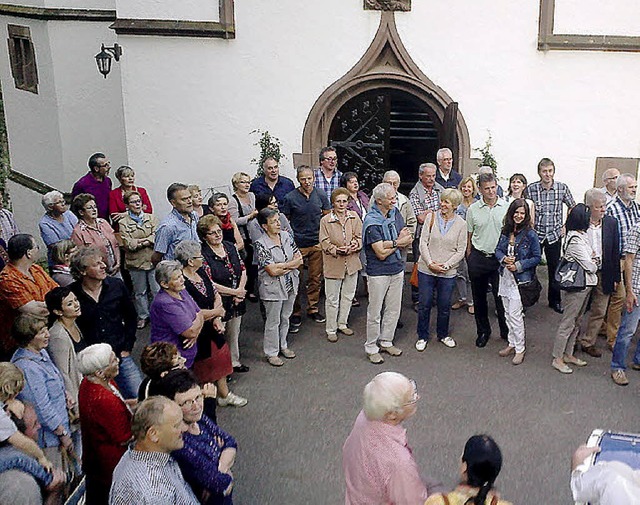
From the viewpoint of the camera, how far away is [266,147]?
1012 centimetres

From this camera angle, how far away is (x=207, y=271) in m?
6.36

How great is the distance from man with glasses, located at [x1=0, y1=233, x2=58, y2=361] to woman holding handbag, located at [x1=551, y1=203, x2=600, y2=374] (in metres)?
4.57

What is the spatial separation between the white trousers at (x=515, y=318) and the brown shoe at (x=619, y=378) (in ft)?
2.86

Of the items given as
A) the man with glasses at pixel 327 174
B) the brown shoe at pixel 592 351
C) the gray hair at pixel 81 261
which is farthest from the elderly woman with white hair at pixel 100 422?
the man with glasses at pixel 327 174

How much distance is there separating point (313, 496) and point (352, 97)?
6437 mm

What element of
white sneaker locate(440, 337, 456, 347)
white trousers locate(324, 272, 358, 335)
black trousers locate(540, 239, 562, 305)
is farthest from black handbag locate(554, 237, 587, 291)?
white trousers locate(324, 272, 358, 335)

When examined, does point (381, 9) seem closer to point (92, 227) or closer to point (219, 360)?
point (92, 227)

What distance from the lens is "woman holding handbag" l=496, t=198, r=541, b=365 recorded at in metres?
6.92

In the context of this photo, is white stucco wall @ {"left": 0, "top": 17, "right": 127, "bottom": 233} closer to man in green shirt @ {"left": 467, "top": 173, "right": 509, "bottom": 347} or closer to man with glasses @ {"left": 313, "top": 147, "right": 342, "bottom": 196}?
man with glasses @ {"left": 313, "top": 147, "right": 342, "bottom": 196}

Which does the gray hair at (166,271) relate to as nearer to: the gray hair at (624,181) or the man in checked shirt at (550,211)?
the gray hair at (624,181)

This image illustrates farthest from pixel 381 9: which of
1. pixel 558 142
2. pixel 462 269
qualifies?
pixel 462 269

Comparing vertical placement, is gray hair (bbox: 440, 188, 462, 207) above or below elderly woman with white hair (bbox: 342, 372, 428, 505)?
above

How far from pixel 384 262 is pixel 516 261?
1241 mm

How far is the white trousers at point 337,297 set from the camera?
7742 mm
